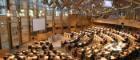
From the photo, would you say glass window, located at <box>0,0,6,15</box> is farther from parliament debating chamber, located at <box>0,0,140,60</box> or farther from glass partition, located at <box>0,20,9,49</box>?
glass partition, located at <box>0,20,9,49</box>

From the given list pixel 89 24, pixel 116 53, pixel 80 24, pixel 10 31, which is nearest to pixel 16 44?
pixel 10 31

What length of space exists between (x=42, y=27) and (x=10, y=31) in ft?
25.0

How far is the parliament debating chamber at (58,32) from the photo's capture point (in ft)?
67.2

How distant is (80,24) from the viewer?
152ft

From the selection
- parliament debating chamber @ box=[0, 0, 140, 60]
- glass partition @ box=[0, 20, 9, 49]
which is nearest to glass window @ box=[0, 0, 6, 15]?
parliament debating chamber @ box=[0, 0, 140, 60]

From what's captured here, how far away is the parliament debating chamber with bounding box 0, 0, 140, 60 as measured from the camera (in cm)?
2048

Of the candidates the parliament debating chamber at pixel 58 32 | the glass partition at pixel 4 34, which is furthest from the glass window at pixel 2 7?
the glass partition at pixel 4 34

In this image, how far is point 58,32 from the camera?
127 feet

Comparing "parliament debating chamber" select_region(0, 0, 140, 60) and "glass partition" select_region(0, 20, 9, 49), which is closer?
"parliament debating chamber" select_region(0, 0, 140, 60)

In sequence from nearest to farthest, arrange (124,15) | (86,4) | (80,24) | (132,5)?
(132,5) → (86,4) → (124,15) → (80,24)

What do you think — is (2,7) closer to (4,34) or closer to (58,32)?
(4,34)

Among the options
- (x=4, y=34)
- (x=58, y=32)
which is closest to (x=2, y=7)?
(x=4, y=34)

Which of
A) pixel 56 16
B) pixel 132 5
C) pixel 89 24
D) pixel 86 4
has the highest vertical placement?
pixel 132 5

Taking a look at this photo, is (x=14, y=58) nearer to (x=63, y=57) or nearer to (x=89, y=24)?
(x=63, y=57)
